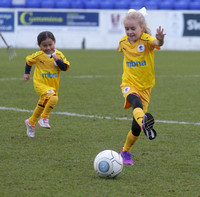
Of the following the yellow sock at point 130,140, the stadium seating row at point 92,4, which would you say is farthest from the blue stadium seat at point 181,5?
the yellow sock at point 130,140

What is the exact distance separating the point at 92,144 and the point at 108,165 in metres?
1.46

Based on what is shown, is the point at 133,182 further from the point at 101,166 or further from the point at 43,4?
the point at 43,4

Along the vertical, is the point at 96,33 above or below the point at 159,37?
below

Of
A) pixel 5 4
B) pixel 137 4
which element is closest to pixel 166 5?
pixel 5 4

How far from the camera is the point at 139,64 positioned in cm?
516

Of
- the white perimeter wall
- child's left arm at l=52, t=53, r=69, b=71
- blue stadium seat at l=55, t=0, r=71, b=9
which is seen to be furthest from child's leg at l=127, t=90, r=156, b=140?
blue stadium seat at l=55, t=0, r=71, b=9

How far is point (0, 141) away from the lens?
602 cm

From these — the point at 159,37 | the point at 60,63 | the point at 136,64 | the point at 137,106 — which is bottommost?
the point at 137,106

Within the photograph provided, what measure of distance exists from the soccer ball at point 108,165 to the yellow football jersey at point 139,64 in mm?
952

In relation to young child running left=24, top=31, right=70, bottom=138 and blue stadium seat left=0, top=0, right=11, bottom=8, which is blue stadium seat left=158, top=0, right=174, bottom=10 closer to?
blue stadium seat left=0, top=0, right=11, bottom=8

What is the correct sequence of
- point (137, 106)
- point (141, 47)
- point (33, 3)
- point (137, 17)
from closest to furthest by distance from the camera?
point (137, 106) → point (137, 17) → point (141, 47) → point (33, 3)

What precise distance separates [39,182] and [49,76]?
2417 millimetres

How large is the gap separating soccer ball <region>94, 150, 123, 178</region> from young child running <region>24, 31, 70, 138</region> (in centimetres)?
200

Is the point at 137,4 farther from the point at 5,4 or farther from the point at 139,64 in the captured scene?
the point at 5,4
